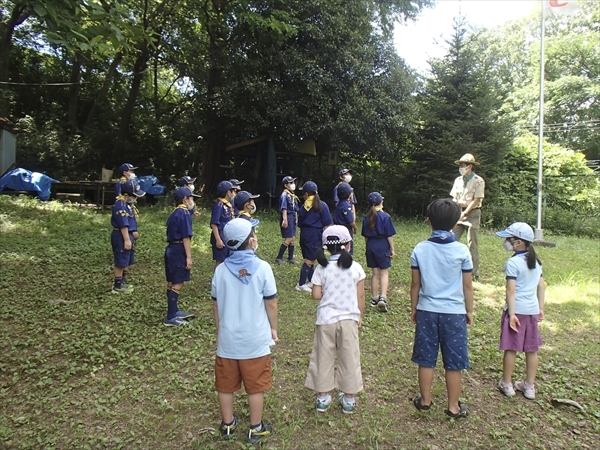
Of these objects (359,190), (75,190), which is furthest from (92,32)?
(359,190)

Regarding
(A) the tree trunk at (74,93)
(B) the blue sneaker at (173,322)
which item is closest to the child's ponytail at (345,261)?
(B) the blue sneaker at (173,322)

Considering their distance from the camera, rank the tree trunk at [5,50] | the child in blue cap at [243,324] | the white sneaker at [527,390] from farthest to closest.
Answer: the tree trunk at [5,50], the white sneaker at [527,390], the child in blue cap at [243,324]

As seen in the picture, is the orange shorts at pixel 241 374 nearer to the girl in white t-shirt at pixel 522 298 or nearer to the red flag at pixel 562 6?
the girl in white t-shirt at pixel 522 298

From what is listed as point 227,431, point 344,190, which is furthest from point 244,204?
point 227,431

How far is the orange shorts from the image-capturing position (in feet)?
9.61

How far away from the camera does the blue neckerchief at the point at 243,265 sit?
9.61 ft

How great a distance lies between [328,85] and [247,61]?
275cm

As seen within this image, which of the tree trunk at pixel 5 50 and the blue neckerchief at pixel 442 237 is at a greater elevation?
the tree trunk at pixel 5 50

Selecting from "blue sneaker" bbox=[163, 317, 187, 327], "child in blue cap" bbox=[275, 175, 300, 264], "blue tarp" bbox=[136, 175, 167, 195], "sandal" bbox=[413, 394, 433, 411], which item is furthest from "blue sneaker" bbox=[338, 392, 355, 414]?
"blue tarp" bbox=[136, 175, 167, 195]

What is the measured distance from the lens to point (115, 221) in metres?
5.96

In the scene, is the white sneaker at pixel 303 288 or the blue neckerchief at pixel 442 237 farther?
the white sneaker at pixel 303 288

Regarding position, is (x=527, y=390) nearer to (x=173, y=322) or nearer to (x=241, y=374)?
(x=241, y=374)

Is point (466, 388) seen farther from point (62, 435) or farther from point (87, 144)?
point (87, 144)

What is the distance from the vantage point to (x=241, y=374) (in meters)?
2.97
